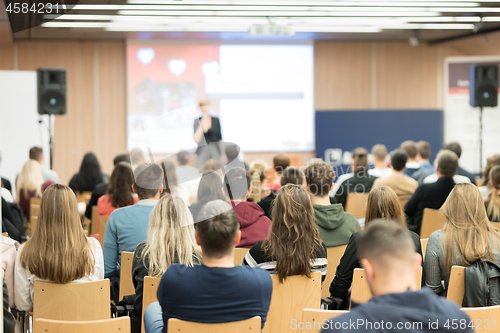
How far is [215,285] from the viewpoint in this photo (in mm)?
1706

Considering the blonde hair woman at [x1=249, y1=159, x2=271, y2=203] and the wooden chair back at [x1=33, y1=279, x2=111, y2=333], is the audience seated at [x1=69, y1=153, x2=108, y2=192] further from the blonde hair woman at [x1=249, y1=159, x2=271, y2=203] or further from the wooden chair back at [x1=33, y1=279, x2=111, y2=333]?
the wooden chair back at [x1=33, y1=279, x2=111, y2=333]

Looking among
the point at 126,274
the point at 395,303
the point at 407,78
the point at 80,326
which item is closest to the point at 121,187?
the point at 126,274

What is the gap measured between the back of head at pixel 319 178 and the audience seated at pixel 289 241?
723mm

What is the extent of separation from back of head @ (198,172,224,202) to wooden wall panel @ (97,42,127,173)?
7.40 metres

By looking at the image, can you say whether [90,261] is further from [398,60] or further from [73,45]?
[398,60]

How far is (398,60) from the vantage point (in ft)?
32.4

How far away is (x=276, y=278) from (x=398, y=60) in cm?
868

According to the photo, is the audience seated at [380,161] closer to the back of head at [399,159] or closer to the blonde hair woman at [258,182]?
the back of head at [399,159]

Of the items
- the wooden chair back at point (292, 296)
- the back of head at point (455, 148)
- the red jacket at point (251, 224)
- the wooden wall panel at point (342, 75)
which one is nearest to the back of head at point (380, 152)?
the back of head at point (455, 148)

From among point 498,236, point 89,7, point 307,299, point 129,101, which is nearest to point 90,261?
point 307,299

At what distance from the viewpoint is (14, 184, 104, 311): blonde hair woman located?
2.16m

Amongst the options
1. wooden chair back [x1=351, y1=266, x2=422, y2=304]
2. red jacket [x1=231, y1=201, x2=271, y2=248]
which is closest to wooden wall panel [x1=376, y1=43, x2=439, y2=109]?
red jacket [x1=231, y1=201, x2=271, y2=248]

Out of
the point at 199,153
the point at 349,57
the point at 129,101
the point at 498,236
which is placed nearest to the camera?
the point at 199,153

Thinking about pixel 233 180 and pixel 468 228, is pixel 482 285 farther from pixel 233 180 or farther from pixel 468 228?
pixel 233 180
